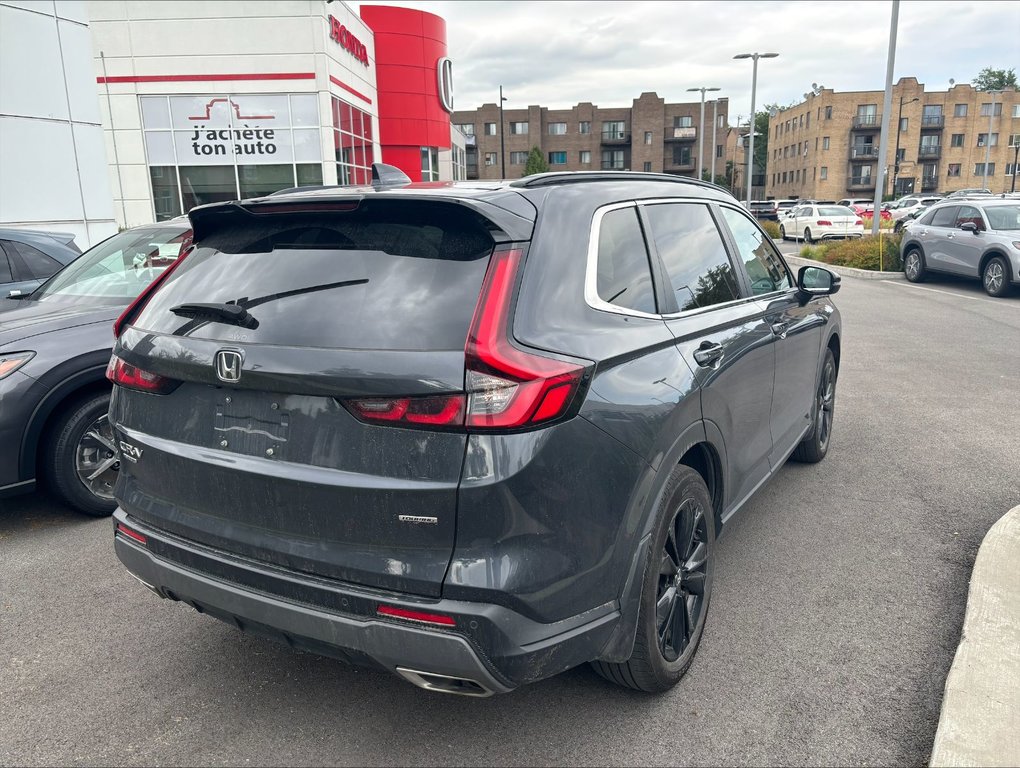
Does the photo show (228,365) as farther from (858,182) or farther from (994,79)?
(994,79)

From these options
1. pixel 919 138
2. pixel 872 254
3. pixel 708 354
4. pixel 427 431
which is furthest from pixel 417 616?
pixel 919 138

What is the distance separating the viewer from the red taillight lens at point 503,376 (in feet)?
7.16

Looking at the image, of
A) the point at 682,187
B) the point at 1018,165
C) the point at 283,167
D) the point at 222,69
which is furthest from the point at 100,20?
the point at 1018,165

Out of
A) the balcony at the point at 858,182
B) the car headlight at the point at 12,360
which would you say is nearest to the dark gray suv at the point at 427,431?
the car headlight at the point at 12,360

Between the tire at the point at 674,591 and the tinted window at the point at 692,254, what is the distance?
0.78m

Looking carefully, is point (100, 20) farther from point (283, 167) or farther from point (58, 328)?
point (58, 328)

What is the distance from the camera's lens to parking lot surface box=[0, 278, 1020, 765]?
8.92 ft

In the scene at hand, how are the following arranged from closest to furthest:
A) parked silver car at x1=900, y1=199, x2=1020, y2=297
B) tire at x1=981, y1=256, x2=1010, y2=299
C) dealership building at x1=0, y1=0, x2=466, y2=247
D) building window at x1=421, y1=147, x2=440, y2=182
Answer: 1. tire at x1=981, y1=256, x2=1010, y2=299
2. parked silver car at x1=900, y1=199, x2=1020, y2=297
3. dealership building at x1=0, y1=0, x2=466, y2=247
4. building window at x1=421, y1=147, x2=440, y2=182

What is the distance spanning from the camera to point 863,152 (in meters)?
88.0

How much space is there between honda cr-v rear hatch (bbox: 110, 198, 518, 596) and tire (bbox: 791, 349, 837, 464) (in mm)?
3695

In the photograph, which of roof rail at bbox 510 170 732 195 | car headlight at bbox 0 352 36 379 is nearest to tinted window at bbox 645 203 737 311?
roof rail at bbox 510 170 732 195

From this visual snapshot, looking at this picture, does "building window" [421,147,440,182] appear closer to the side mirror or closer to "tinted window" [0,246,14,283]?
"tinted window" [0,246,14,283]

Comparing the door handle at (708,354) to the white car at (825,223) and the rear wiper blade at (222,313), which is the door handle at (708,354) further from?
the white car at (825,223)

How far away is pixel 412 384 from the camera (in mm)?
2205
